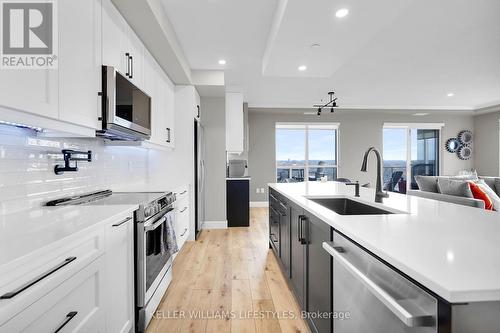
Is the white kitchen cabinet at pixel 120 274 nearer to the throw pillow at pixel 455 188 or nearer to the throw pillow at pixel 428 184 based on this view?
the throw pillow at pixel 455 188

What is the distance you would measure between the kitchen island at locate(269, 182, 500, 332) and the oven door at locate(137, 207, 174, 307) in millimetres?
1071

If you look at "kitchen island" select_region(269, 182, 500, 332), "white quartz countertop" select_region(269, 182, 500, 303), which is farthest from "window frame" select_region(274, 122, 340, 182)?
"white quartz countertop" select_region(269, 182, 500, 303)

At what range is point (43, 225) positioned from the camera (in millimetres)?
1110

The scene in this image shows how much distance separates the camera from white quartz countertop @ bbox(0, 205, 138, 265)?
836 mm

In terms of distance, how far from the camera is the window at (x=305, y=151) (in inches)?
290

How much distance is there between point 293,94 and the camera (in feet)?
18.2

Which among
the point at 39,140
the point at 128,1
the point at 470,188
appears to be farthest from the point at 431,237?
the point at 470,188

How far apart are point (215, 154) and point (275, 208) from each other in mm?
1885

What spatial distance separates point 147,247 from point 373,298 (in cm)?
146

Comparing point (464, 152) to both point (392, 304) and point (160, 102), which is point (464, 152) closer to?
point (160, 102)

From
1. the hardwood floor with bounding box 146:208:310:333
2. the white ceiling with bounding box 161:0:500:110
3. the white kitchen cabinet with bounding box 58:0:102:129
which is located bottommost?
the hardwood floor with bounding box 146:208:310:333

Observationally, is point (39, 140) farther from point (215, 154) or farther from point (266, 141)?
point (266, 141)

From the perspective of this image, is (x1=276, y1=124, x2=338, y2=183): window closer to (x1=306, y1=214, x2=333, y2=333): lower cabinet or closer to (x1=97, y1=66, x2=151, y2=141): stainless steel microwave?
(x1=97, y1=66, x2=151, y2=141): stainless steel microwave

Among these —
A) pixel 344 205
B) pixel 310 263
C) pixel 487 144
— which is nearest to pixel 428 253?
pixel 310 263
